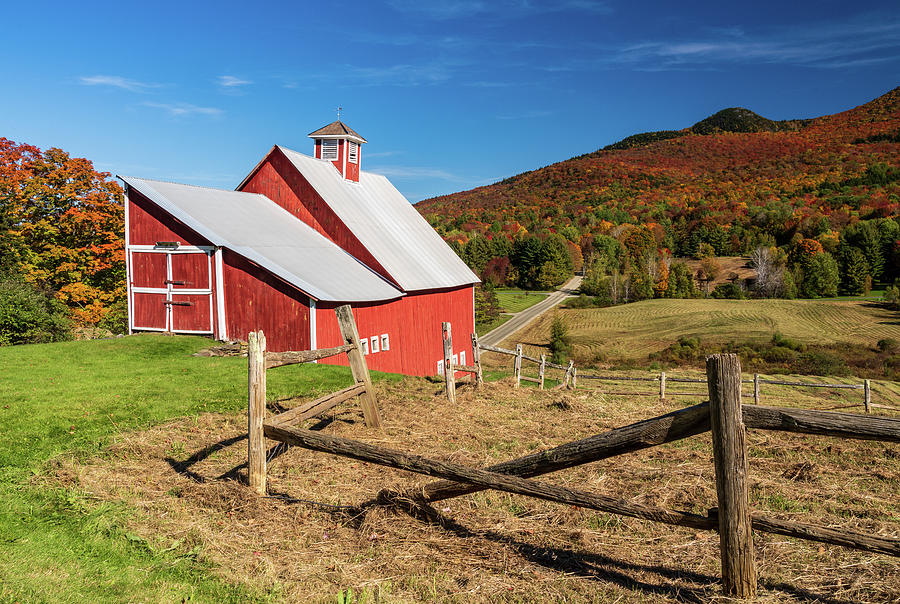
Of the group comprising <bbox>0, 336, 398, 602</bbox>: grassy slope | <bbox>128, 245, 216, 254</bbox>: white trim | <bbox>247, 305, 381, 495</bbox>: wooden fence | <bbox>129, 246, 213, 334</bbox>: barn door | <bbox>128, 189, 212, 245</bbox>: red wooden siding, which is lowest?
<bbox>0, 336, 398, 602</bbox>: grassy slope

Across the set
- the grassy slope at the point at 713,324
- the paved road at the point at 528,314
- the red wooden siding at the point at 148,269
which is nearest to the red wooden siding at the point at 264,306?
the red wooden siding at the point at 148,269

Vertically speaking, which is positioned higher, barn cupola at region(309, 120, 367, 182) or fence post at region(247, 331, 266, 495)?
barn cupola at region(309, 120, 367, 182)

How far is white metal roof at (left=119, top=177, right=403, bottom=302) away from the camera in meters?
19.7

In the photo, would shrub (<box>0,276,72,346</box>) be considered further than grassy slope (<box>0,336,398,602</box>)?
Yes

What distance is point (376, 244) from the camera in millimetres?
24844

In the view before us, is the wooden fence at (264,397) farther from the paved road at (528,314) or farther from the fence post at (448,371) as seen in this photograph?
the paved road at (528,314)

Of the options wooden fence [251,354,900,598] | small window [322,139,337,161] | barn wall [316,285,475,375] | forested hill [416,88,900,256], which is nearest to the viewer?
wooden fence [251,354,900,598]

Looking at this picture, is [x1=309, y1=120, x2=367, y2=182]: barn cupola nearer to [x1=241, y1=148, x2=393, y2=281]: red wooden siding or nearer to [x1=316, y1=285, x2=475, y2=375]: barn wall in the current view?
[x1=241, y1=148, x2=393, y2=281]: red wooden siding

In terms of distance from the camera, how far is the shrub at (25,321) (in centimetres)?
2091

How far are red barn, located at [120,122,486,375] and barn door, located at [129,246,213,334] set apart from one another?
0.13ft

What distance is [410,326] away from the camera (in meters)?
23.8

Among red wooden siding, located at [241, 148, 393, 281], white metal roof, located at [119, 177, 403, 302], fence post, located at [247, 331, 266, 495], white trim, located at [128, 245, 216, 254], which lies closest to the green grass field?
red wooden siding, located at [241, 148, 393, 281]

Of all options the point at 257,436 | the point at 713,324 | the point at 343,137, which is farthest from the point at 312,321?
the point at 713,324

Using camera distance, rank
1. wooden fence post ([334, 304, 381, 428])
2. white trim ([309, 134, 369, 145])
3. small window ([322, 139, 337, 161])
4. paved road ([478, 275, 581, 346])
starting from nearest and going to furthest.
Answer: wooden fence post ([334, 304, 381, 428]), white trim ([309, 134, 369, 145]), small window ([322, 139, 337, 161]), paved road ([478, 275, 581, 346])
